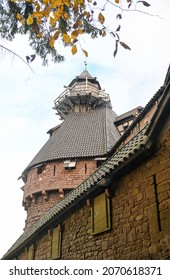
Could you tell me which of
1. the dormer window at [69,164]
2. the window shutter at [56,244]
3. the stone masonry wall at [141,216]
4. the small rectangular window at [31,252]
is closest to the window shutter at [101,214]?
the stone masonry wall at [141,216]

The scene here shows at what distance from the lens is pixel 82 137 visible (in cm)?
2220

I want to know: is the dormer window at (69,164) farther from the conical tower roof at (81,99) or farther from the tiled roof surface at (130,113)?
the conical tower roof at (81,99)

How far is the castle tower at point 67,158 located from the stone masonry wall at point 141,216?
11.7 m

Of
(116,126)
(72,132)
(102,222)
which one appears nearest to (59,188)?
(72,132)

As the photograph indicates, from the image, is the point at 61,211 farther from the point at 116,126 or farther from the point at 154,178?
the point at 116,126

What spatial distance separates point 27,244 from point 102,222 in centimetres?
732

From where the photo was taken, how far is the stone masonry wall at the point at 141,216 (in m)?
5.30

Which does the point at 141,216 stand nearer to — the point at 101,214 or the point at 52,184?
the point at 101,214

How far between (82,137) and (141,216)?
649 inches

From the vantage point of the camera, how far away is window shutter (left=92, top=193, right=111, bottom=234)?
6.97 meters

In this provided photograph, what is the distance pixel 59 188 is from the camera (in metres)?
19.0

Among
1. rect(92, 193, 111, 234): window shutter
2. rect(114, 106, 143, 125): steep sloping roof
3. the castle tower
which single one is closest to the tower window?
the castle tower

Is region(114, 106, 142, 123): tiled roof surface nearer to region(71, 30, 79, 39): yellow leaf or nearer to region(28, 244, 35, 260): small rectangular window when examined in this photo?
region(28, 244, 35, 260): small rectangular window

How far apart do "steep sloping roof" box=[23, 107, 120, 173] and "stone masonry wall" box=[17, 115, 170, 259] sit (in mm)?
12796
